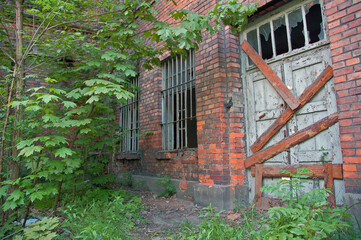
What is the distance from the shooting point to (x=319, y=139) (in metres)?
3.40

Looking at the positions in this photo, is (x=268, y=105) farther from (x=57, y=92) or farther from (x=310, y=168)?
(x=57, y=92)

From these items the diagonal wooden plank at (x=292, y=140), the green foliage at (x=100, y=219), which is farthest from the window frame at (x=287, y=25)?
the green foliage at (x=100, y=219)

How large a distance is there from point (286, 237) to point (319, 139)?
1.82 meters

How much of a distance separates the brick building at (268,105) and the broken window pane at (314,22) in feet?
0.04

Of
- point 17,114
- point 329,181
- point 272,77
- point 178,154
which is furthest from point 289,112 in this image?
point 17,114

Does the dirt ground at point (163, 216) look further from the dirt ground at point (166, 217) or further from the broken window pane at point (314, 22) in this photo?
the broken window pane at point (314, 22)

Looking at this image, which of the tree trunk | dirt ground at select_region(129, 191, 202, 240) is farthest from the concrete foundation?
the tree trunk

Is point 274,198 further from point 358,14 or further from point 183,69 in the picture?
point 183,69

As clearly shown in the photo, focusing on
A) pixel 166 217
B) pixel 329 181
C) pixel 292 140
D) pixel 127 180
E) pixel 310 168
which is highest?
pixel 292 140

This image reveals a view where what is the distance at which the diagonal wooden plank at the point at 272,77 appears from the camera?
3.69 meters

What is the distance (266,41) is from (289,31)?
429 mm

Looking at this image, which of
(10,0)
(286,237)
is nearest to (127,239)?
(286,237)

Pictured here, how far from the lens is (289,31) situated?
3850 mm

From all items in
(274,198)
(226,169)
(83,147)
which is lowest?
(274,198)
